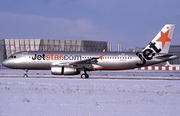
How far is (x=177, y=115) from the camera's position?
869 cm

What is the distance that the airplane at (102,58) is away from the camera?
29.2m

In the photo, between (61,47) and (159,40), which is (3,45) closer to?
(61,47)

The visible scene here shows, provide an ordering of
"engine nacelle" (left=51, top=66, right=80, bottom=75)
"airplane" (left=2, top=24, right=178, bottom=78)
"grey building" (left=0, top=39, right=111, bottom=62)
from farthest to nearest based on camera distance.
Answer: "grey building" (left=0, top=39, right=111, bottom=62), "airplane" (left=2, top=24, right=178, bottom=78), "engine nacelle" (left=51, top=66, right=80, bottom=75)

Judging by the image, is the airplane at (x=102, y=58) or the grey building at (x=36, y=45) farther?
the grey building at (x=36, y=45)

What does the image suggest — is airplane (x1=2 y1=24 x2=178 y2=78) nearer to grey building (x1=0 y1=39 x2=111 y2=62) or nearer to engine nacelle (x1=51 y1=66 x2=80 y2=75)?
engine nacelle (x1=51 y1=66 x2=80 y2=75)

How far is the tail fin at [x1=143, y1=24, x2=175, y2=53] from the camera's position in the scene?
99.5ft

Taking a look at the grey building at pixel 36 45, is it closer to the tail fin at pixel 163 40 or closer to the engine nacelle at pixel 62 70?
the tail fin at pixel 163 40

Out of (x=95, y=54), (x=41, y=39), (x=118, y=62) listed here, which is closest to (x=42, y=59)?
(x=95, y=54)

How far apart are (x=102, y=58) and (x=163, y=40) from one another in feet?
29.2

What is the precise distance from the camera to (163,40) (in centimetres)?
3036

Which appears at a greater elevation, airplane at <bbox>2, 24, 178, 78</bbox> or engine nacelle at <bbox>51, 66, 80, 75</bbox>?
airplane at <bbox>2, 24, 178, 78</bbox>

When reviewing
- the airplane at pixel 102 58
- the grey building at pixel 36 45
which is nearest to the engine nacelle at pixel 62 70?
the airplane at pixel 102 58

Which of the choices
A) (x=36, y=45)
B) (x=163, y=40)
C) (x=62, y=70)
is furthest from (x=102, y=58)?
(x=36, y=45)

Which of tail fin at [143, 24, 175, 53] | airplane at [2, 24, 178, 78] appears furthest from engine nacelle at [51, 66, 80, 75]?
tail fin at [143, 24, 175, 53]
